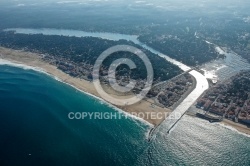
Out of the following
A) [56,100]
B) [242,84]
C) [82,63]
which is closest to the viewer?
[56,100]

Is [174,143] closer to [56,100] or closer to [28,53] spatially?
[56,100]

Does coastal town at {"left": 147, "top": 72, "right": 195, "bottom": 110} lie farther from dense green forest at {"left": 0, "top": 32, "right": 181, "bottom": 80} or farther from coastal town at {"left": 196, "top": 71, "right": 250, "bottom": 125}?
coastal town at {"left": 196, "top": 71, "right": 250, "bottom": 125}

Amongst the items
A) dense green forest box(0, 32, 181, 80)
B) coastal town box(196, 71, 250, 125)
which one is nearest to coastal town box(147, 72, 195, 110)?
dense green forest box(0, 32, 181, 80)

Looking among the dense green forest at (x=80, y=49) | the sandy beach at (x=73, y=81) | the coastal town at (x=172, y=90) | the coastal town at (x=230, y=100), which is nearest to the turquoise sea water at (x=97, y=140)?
the sandy beach at (x=73, y=81)

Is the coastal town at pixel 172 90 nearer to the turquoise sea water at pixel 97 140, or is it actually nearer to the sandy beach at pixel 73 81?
the sandy beach at pixel 73 81

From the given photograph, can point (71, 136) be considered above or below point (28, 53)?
below

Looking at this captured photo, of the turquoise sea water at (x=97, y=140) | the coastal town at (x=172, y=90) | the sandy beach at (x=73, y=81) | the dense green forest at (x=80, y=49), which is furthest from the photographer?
the dense green forest at (x=80, y=49)

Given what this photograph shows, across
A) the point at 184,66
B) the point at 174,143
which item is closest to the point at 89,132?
the point at 174,143

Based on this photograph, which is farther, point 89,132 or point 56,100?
point 56,100
